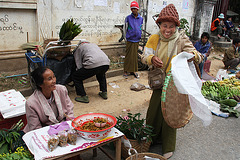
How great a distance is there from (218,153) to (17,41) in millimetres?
5396

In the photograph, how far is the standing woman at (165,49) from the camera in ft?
9.10

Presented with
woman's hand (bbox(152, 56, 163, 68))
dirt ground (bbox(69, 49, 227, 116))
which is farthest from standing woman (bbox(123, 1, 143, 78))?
woman's hand (bbox(152, 56, 163, 68))

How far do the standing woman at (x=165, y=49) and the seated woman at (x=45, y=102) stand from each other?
4.20ft

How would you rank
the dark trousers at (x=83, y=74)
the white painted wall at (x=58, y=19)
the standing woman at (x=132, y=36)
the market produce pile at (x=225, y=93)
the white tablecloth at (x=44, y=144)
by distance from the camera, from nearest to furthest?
the white tablecloth at (x=44, y=144) → the dark trousers at (x=83, y=74) → the market produce pile at (x=225, y=93) → the white painted wall at (x=58, y=19) → the standing woman at (x=132, y=36)

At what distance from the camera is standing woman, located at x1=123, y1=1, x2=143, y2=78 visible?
659cm

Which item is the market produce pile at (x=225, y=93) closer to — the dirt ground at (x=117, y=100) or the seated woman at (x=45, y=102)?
the dirt ground at (x=117, y=100)

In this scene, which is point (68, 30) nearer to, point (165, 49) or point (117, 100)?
point (117, 100)

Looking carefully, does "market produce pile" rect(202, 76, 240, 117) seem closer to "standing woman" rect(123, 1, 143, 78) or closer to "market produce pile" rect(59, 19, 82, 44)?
"standing woman" rect(123, 1, 143, 78)

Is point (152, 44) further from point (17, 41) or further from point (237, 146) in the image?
point (17, 41)

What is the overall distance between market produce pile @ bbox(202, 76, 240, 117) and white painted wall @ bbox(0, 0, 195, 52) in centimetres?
389

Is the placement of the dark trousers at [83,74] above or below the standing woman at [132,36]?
below

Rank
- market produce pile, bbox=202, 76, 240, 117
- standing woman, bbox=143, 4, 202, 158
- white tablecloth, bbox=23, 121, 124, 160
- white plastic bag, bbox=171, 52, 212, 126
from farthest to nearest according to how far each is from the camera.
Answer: market produce pile, bbox=202, 76, 240, 117 → standing woman, bbox=143, 4, 202, 158 → white plastic bag, bbox=171, 52, 212, 126 → white tablecloth, bbox=23, 121, 124, 160

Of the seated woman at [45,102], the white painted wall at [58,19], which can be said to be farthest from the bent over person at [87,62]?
the seated woman at [45,102]

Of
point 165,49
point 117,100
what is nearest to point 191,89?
point 165,49
